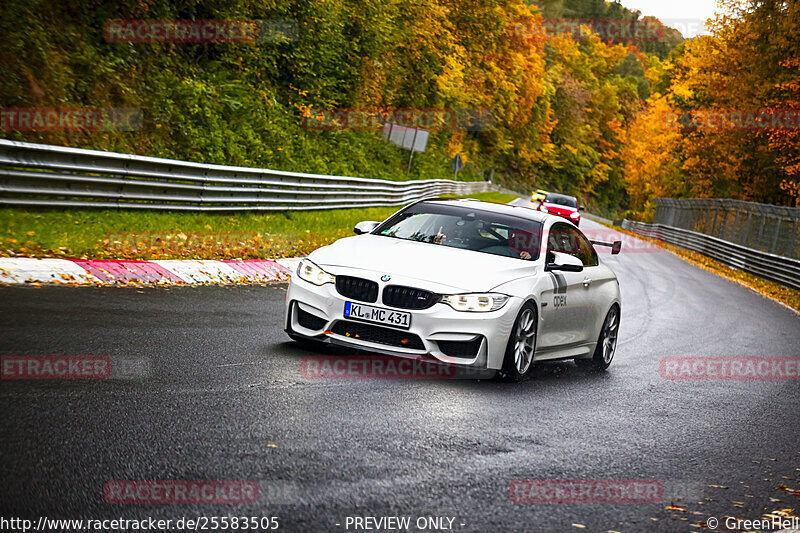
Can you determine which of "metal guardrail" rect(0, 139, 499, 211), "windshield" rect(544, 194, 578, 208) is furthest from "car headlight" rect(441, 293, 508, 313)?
"windshield" rect(544, 194, 578, 208)

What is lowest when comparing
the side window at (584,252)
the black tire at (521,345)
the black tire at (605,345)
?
the black tire at (605,345)

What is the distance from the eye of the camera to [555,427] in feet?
22.2

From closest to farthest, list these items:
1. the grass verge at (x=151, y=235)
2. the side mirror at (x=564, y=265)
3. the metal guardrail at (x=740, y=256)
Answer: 1. the side mirror at (x=564, y=265)
2. the grass verge at (x=151, y=235)
3. the metal guardrail at (x=740, y=256)

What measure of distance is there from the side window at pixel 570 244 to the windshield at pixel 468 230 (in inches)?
9.4

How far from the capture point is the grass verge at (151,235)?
40.4ft

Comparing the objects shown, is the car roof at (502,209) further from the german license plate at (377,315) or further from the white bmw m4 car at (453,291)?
the german license plate at (377,315)

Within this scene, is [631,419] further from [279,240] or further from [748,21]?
[748,21]

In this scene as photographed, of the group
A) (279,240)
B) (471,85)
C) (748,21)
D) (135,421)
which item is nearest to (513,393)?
(135,421)

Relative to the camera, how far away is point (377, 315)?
25.2ft

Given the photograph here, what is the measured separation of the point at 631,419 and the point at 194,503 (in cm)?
432

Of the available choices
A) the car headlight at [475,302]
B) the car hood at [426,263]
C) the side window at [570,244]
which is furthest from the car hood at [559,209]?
the car headlight at [475,302]

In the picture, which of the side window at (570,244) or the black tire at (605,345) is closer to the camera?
the side window at (570,244)

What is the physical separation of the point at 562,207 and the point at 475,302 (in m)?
35.0

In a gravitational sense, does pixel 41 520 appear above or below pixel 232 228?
above
